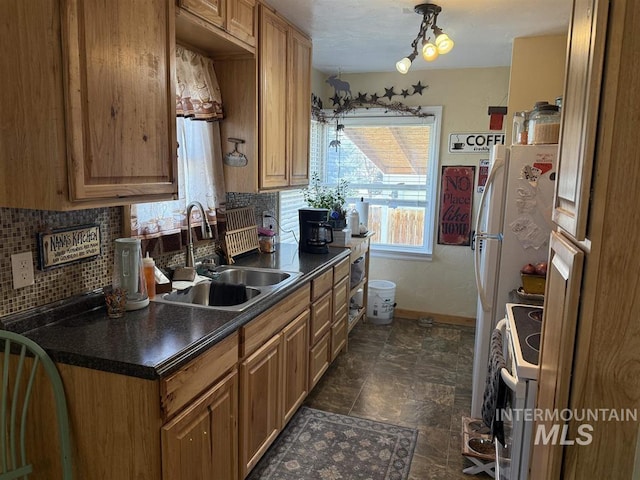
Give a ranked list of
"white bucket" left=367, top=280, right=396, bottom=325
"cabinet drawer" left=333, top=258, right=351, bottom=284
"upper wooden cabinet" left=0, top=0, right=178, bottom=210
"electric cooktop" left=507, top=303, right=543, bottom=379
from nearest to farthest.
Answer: "upper wooden cabinet" left=0, top=0, right=178, bottom=210, "electric cooktop" left=507, top=303, right=543, bottom=379, "cabinet drawer" left=333, top=258, right=351, bottom=284, "white bucket" left=367, top=280, right=396, bottom=325

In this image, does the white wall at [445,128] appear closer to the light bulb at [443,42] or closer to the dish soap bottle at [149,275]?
the light bulb at [443,42]

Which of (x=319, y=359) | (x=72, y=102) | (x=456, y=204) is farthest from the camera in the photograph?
(x=456, y=204)

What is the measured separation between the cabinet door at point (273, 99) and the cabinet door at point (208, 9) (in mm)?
442

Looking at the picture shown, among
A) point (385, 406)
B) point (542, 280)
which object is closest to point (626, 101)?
point (542, 280)

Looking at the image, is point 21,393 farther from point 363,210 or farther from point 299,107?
point 363,210

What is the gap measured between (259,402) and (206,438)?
18.8 inches

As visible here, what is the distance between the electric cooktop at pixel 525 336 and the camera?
1.46 metres

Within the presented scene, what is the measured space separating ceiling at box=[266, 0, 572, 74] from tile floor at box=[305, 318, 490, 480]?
248 cm

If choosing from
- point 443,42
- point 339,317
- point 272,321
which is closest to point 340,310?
point 339,317

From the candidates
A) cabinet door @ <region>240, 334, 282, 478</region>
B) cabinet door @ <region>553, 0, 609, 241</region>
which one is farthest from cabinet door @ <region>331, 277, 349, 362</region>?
cabinet door @ <region>553, 0, 609, 241</region>

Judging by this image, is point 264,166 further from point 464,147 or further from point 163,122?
point 464,147

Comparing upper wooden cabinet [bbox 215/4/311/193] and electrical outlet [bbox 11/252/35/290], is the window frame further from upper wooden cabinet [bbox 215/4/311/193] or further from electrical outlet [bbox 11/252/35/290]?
electrical outlet [bbox 11/252/35/290]

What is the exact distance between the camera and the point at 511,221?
8.54 ft

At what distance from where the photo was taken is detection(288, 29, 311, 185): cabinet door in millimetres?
3105
